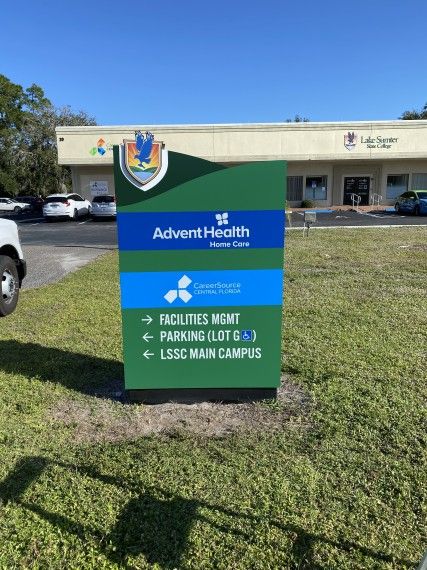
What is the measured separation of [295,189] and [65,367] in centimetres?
3163

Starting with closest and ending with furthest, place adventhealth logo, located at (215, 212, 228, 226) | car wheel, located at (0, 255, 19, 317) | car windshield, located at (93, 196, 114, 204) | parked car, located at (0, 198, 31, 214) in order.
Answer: adventhealth logo, located at (215, 212, 228, 226), car wheel, located at (0, 255, 19, 317), car windshield, located at (93, 196, 114, 204), parked car, located at (0, 198, 31, 214)

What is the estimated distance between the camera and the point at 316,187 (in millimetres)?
34500

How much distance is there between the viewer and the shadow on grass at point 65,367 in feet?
14.3

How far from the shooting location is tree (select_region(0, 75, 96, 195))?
46000mm

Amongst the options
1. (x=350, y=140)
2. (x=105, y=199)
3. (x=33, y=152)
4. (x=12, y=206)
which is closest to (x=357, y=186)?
(x=350, y=140)

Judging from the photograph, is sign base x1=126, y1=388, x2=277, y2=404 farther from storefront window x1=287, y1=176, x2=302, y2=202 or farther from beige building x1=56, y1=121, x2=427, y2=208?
storefront window x1=287, y1=176, x2=302, y2=202

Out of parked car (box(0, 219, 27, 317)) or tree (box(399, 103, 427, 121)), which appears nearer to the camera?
parked car (box(0, 219, 27, 317))

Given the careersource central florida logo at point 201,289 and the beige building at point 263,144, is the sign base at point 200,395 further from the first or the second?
the beige building at point 263,144

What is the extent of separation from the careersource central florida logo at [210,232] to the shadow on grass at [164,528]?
5.89 ft

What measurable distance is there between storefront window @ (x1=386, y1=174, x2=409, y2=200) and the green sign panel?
3414cm

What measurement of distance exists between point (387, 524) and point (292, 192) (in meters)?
33.4

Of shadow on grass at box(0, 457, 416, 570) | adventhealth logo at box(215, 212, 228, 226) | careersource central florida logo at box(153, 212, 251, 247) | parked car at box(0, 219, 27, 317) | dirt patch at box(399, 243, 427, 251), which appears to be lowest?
shadow on grass at box(0, 457, 416, 570)

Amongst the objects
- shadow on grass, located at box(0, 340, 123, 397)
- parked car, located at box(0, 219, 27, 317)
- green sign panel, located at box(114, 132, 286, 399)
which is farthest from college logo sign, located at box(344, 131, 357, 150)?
green sign panel, located at box(114, 132, 286, 399)

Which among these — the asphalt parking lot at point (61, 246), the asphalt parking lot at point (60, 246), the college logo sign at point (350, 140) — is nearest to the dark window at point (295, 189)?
the college logo sign at point (350, 140)
